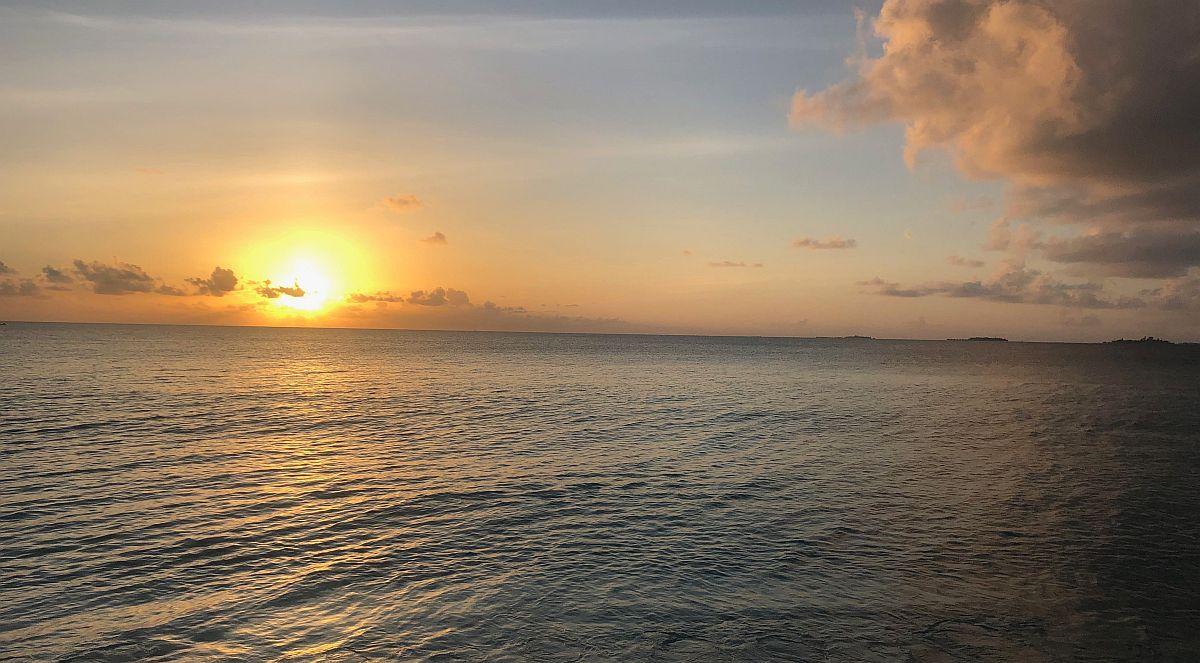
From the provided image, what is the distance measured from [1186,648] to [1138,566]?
6.76 metres

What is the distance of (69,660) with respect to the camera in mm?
13719

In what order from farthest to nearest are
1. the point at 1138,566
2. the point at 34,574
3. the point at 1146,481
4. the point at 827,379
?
1. the point at 827,379
2. the point at 1146,481
3. the point at 1138,566
4. the point at 34,574

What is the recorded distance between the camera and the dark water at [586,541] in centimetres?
1533

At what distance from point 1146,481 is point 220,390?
276 feet

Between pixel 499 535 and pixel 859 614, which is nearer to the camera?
pixel 859 614

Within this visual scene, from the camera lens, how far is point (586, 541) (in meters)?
22.6

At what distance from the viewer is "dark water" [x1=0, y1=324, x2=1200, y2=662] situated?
1533 centimetres

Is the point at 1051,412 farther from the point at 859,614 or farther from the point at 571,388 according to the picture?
the point at 859,614

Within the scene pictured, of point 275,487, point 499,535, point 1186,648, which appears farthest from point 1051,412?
point 275,487

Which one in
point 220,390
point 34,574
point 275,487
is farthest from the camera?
point 220,390

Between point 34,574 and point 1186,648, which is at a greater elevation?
point 1186,648

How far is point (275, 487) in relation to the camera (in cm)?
3036

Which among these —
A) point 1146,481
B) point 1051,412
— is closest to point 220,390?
point 1146,481

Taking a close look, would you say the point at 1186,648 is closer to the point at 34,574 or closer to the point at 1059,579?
the point at 1059,579
